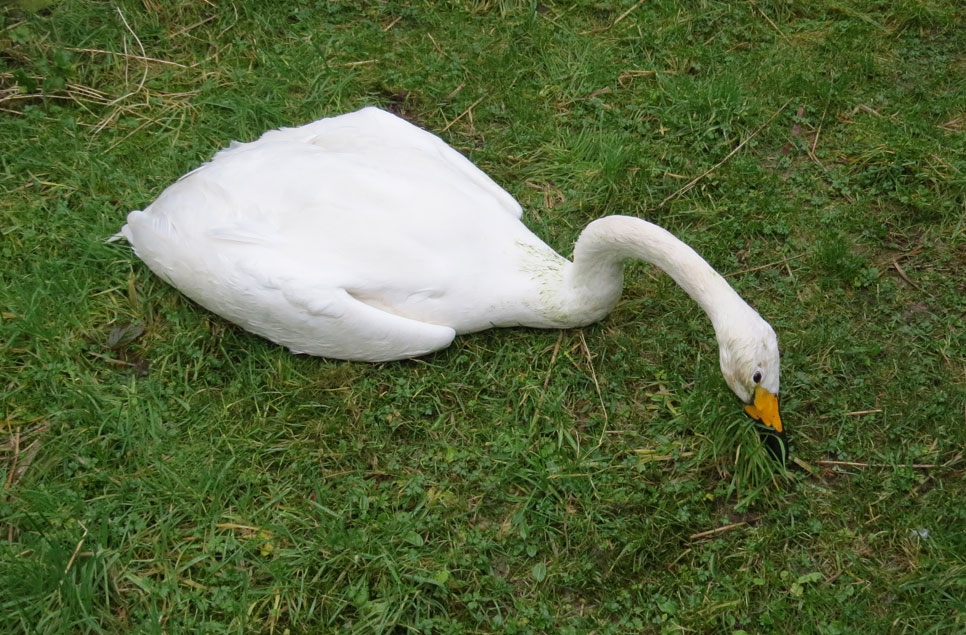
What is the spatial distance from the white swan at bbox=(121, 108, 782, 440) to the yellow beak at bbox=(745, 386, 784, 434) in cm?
5

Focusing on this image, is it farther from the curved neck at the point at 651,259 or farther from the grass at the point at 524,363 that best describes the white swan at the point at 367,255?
the grass at the point at 524,363

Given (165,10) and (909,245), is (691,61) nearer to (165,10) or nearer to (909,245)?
(909,245)

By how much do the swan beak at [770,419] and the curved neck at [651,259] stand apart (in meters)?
0.34

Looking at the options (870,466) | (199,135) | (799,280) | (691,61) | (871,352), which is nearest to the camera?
(870,466)

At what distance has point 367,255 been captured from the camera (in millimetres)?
4363

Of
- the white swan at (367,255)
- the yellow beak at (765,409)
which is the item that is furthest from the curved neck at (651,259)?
the yellow beak at (765,409)

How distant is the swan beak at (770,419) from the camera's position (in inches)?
155

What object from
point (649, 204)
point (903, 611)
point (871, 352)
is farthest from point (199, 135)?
point (903, 611)

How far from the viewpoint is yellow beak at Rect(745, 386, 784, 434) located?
3938 mm

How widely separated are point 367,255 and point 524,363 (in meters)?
0.95

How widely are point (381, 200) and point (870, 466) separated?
2.55 meters

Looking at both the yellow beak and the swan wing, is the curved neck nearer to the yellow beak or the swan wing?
the yellow beak

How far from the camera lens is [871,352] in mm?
4660

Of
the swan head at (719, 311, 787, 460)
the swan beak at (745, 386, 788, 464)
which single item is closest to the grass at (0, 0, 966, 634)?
the swan beak at (745, 386, 788, 464)
